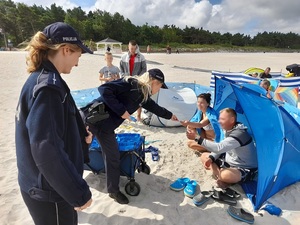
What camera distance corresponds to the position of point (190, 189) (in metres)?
3.22

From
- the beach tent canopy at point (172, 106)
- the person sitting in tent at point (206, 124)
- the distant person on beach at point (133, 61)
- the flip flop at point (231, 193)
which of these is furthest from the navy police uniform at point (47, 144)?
the distant person on beach at point (133, 61)

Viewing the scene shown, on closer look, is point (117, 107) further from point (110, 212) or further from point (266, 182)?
point (266, 182)

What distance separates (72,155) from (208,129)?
11.4 ft

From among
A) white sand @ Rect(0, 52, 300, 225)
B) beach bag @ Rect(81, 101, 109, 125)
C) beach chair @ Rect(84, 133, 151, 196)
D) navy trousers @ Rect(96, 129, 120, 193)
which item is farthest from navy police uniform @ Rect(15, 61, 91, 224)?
beach chair @ Rect(84, 133, 151, 196)

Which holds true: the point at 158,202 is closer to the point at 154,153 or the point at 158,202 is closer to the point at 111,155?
the point at 111,155

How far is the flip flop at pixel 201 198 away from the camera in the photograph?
3006 mm

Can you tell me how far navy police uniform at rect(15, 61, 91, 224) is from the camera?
3.84 feet

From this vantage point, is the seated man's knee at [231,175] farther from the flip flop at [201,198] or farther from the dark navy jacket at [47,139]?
the dark navy jacket at [47,139]

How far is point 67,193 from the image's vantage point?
1.26 meters

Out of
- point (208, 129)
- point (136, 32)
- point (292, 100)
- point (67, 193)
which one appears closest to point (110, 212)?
point (67, 193)

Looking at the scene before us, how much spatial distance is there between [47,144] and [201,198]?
2446mm

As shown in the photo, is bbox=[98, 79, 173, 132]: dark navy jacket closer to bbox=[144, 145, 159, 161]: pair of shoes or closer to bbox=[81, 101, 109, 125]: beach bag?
bbox=[81, 101, 109, 125]: beach bag

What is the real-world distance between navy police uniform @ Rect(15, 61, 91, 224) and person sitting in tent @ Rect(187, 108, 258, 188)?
219cm

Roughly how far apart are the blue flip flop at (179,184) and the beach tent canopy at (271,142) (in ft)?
2.84
